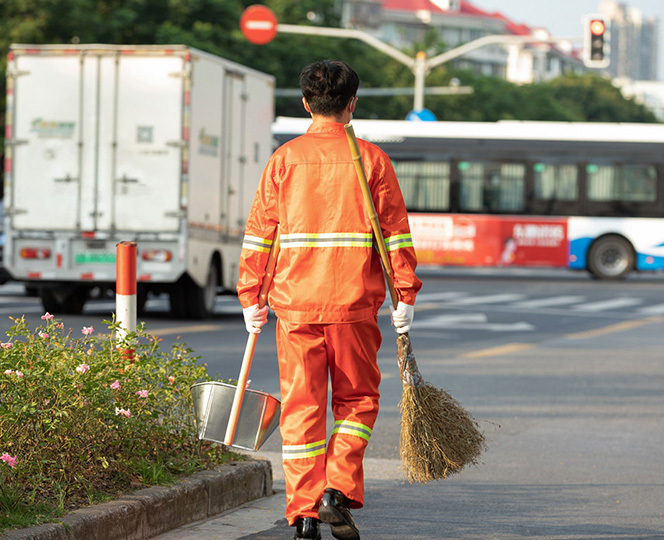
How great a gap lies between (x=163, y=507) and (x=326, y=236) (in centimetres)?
131

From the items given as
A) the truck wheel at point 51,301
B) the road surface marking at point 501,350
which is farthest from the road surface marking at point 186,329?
the road surface marking at point 501,350

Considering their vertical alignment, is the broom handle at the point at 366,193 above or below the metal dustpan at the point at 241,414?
above

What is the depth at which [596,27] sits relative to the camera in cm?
3003

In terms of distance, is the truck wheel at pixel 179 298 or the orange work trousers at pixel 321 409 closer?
the orange work trousers at pixel 321 409

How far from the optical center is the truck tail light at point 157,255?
625 inches

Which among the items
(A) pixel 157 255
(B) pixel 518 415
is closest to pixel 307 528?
(B) pixel 518 415

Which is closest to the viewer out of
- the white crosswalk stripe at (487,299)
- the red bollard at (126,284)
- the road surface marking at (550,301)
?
the red bollard at (126,284)

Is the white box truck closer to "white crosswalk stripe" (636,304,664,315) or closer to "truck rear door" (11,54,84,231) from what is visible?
"truck rear door" (11,54,84,231)

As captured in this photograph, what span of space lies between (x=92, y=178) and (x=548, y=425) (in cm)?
842

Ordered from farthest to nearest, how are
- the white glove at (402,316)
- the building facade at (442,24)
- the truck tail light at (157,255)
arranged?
the building facade at (442,24)
the truck tail light at (157,255)
the white glove at (402,316)

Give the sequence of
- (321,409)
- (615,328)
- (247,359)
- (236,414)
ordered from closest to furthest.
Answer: (321,409), (247,359), (236,414), (615,328)

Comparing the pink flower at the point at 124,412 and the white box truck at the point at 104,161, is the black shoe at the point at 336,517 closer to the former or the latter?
the pink flower at the point at 124,412

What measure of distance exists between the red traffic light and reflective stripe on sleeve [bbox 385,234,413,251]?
26.0m

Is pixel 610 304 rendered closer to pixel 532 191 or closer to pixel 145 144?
pixel 532 191
